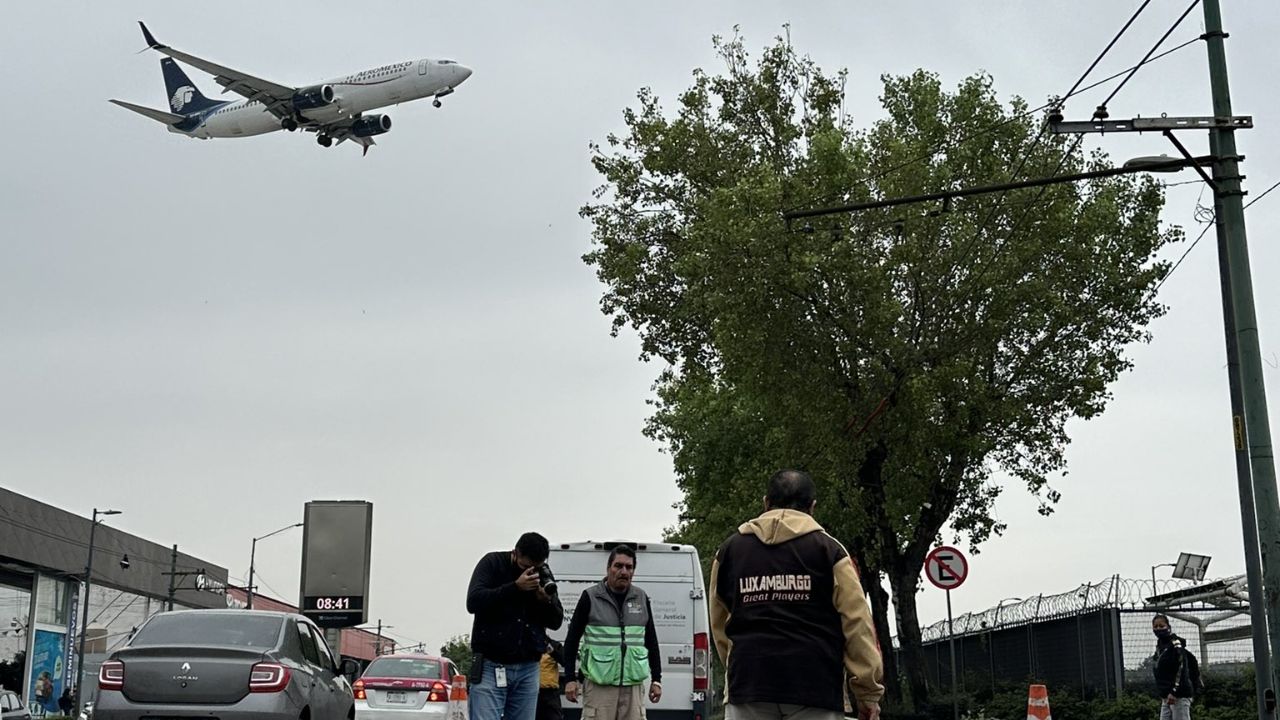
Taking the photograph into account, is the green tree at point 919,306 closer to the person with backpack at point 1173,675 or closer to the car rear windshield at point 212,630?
the person with backpack at point 1173,675

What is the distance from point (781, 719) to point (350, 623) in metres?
33.2

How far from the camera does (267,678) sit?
13.5 metres

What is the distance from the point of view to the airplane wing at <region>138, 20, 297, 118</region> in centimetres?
4741

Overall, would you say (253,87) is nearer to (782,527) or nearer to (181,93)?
(181,93)

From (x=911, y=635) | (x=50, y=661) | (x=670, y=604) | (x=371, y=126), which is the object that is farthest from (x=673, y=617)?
(x=50, y=661)

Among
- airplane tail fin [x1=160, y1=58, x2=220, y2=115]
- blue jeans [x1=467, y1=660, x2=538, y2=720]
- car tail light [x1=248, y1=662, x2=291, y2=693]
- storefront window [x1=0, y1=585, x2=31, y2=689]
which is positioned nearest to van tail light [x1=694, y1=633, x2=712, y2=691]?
car tail light [x1=248, y1=662, x2=291, y2=693]

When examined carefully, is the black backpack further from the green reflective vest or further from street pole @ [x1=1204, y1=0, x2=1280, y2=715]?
the green reflective vest

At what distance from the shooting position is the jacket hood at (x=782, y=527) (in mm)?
6723

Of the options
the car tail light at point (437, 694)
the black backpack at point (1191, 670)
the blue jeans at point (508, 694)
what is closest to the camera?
the blue jeans at point (508, 694)

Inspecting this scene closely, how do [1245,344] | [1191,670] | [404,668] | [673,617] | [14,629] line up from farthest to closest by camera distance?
[14,629]
[404,668]
[1191,670]
[673,617]
[1245,344]

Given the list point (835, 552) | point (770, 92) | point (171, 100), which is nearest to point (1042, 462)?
point (770, 92)

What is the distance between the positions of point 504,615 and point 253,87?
4051cm

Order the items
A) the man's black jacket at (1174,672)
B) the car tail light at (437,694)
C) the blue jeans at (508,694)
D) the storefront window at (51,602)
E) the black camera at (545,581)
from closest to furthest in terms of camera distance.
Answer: the black camera at (545,581) → the blue jeans at (508,694) → the man's black jacket at (1174,672) → the car tail light at (437,694) → the storefront window at (51,602)

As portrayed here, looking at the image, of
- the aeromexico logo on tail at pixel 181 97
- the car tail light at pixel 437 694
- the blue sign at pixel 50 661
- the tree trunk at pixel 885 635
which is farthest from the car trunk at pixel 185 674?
the aeromexico logo on tail at pixel 181 97
